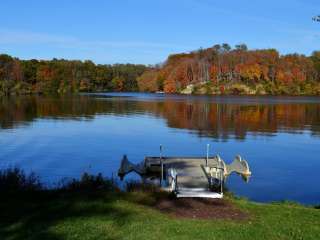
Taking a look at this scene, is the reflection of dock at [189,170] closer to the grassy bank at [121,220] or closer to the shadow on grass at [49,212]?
the grassy bank at [121,220]

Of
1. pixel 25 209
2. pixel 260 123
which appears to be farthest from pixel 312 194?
pixel 260 123

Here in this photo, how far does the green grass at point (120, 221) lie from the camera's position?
34.2ft

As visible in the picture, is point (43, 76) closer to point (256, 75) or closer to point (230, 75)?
point (230, 75)

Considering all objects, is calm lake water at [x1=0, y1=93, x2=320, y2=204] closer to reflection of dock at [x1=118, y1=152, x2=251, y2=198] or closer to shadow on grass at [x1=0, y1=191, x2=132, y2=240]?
reflection of dock at [x1=118, y1=152, x2=251, y2=198]

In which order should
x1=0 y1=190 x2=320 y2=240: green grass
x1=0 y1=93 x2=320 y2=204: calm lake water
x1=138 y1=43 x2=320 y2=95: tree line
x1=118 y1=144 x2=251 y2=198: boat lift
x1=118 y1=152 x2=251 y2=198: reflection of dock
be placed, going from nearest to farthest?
x1=0 y1=190 x2=320 y2=240: green grass < x1=118 y1=152 x2=251 y2=198: reflection of dock < x1=118 y1=144 x2=251 y2=198: boat lift < x1=0 y1=93 x2=320 y2=204: calm lake water < x1=138 y1=43 x2=320 y2=95: tree line

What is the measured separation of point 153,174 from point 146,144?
14.0 m

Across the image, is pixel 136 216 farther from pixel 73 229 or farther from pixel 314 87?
pixel 314 87

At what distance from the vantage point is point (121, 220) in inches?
447

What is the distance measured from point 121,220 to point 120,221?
80mm

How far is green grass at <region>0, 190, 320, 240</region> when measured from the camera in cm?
1044

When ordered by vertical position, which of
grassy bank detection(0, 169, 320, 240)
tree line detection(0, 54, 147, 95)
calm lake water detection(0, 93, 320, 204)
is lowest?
calm lake water detection(0, 93, 320, 204)

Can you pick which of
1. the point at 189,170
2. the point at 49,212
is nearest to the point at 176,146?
the point at 189,170

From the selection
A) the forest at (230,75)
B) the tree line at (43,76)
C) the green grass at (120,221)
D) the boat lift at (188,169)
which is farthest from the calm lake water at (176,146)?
the forest at (230,75)

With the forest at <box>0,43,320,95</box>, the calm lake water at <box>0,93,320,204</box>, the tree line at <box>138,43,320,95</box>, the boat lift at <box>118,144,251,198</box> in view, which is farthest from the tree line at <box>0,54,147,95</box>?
the boat lift at <box>118,144,251,198</box>
